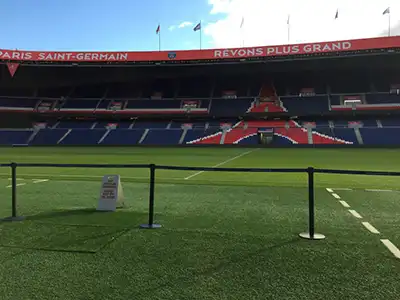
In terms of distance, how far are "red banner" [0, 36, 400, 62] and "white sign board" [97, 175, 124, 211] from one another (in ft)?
130

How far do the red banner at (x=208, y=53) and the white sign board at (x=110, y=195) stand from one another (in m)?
39.6

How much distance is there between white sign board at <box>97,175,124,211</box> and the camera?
24.3ft

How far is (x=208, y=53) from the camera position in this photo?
46.0m

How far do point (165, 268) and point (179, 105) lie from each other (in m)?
49.6

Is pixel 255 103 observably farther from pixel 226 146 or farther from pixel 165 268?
Result: pixel 165 268

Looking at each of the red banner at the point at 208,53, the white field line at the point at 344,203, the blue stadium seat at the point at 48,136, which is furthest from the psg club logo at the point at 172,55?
the white field line at the point at 344,203

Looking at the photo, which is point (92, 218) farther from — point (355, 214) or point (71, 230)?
point (355, 214)

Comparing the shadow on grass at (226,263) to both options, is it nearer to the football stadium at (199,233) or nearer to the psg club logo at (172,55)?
the football stadium at (199,233)

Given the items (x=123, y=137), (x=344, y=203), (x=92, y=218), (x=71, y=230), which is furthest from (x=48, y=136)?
(x=344, y=203)

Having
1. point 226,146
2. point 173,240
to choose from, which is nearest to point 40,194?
point 173,240

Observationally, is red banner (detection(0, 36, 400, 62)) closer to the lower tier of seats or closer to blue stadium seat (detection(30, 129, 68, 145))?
the lower tier of seats

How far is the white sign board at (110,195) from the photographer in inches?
291

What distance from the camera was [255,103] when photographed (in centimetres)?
5100

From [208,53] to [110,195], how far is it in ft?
134
